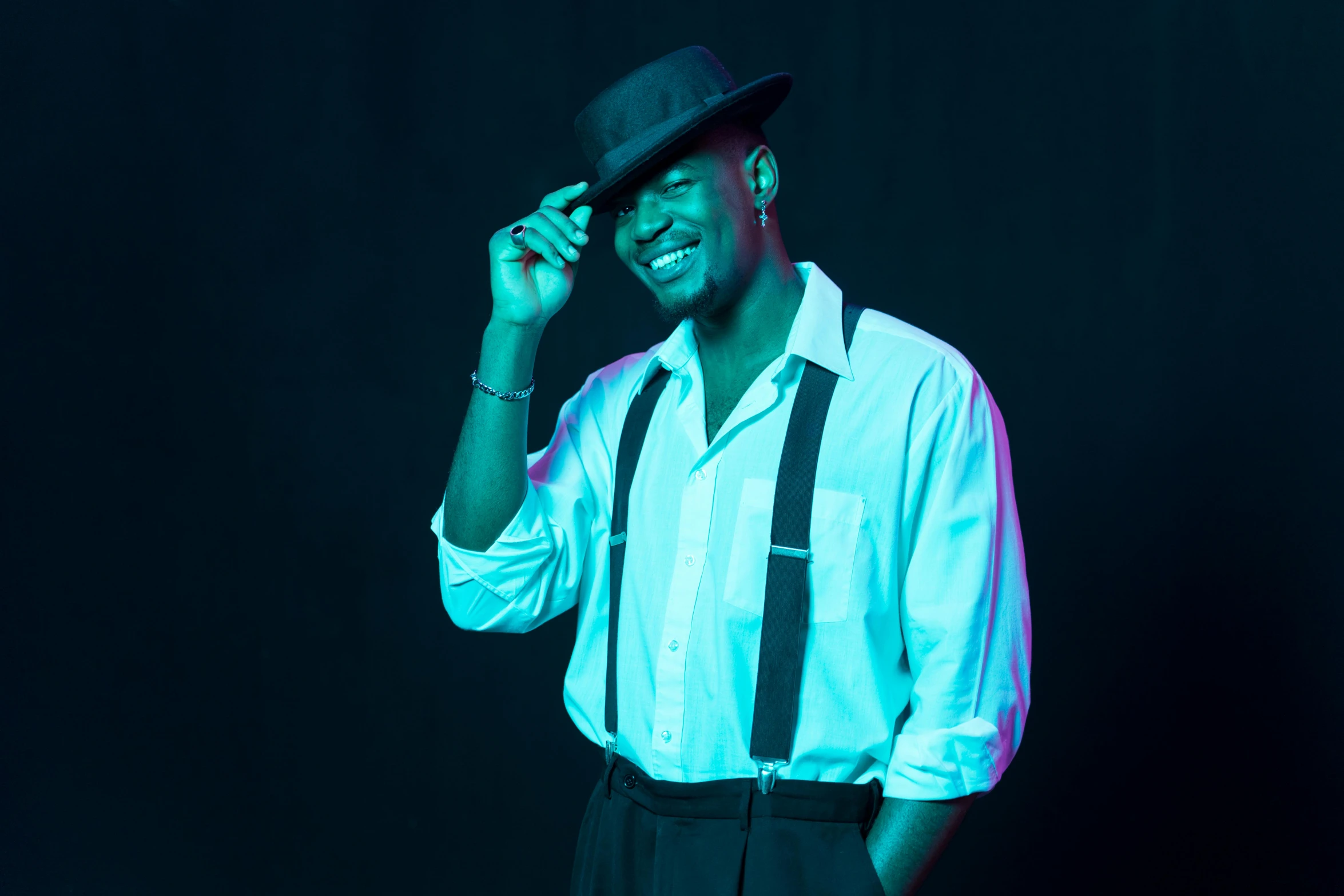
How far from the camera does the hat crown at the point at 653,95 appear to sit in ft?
5.12

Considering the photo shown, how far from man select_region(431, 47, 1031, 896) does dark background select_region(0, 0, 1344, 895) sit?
1.06m

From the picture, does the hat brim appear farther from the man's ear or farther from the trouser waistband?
the trouser waistband

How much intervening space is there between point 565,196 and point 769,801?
2.72 ft

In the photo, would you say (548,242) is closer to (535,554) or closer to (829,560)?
(535,554)

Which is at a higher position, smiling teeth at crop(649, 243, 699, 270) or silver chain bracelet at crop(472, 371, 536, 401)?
smiling teeth at crop(649, 243, 699, 270)

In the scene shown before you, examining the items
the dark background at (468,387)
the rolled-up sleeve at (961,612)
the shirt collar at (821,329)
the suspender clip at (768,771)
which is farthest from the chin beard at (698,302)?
the dark background at (468,387)

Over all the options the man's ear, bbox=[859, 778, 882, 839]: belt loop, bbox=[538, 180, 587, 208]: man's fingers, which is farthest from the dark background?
bbox=[859, 778, 882, 839]: belt loop

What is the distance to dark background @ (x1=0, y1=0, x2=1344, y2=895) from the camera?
2.34m

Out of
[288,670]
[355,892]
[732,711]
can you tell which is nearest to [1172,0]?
[732,711]

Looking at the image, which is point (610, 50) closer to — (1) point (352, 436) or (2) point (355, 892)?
(1) point (352, 436)

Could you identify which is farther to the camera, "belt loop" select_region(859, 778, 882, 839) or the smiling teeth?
the smiling teeth

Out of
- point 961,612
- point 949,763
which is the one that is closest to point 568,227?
point 961,612

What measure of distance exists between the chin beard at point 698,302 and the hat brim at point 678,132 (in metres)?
0.16

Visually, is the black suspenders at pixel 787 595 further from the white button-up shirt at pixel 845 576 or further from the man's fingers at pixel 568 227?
the man's fingers at pixel 568 227
